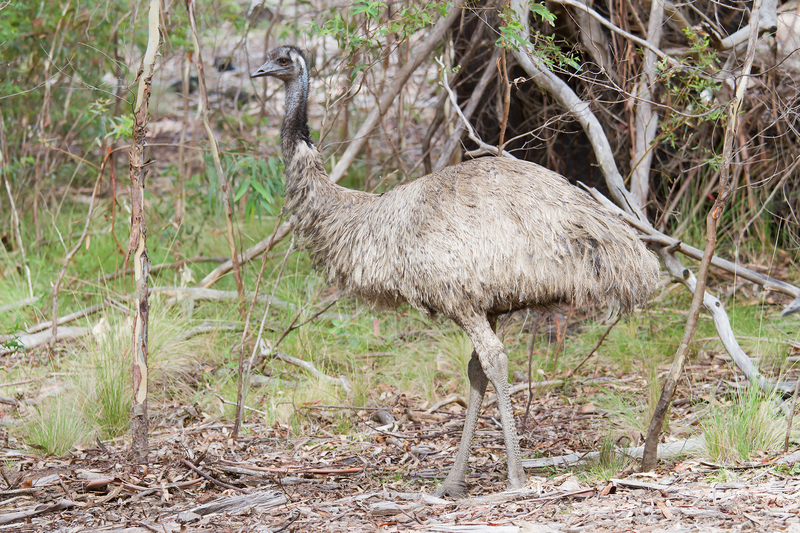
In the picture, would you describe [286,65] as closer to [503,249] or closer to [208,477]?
[503,249]

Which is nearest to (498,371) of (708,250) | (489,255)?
(489,255)

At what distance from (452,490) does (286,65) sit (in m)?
2.44

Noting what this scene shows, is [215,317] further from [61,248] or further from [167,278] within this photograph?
[61,248]

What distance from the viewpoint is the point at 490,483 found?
13.4 feet

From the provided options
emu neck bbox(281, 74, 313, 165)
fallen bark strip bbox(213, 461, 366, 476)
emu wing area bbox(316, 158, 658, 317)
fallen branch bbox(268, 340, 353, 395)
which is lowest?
fallen branch bbox(268, 340, 353, 395)

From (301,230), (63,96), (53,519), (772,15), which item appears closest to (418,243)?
(301,230)

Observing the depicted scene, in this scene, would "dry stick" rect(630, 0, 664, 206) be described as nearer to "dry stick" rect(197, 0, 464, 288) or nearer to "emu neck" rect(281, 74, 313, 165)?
"dry stick" rect(197, 0, 464, 288)

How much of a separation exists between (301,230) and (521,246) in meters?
1.30

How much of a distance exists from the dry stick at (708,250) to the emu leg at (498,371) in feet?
1.93

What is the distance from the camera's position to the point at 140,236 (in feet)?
13.5

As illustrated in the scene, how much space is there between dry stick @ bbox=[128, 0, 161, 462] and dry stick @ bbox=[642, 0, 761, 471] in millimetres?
2466

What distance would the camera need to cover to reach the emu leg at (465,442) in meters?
3.89

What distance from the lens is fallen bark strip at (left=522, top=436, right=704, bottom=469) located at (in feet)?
12.9

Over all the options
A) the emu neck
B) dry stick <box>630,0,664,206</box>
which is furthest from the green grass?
the emu neck
